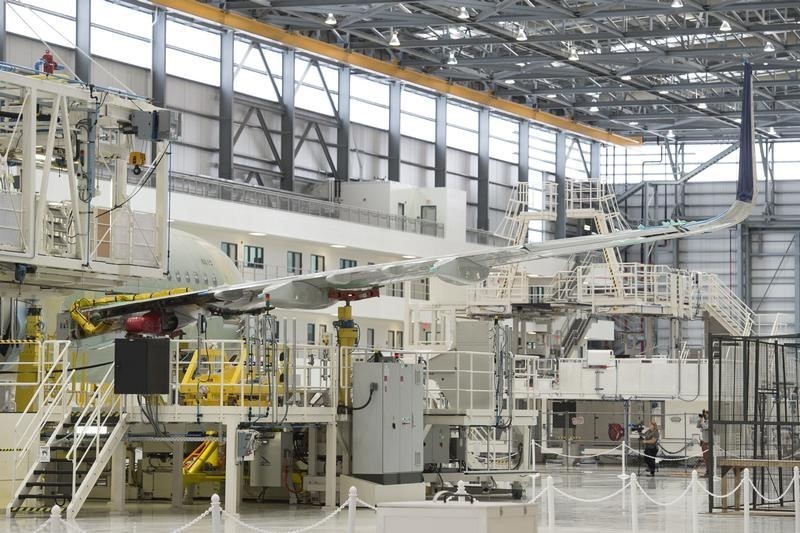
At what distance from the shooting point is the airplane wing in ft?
79.6

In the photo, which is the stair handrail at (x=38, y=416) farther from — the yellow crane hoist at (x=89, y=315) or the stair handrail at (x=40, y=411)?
the yellow crane hoist at (x=89, y=315)

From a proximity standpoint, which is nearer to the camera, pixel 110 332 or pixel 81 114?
pixel 81 114

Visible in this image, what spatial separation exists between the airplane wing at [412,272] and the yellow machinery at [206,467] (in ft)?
9.66

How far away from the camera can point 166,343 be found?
24.5 m

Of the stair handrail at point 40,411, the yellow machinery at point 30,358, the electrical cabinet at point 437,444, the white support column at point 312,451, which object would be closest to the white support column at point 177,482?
the white support column at point 312,451

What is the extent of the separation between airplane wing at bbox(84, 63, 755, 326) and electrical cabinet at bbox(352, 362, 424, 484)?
1.71 metres

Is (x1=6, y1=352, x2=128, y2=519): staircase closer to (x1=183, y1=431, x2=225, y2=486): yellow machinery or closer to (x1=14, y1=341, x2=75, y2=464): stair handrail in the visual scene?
(x1=14, y1=341, x2=75, y2=464): stair handrail

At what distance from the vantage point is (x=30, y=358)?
2772 cm

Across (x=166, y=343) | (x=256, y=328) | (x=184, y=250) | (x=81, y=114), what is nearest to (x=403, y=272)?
(x=256, y=328)

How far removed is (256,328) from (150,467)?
5444 mm

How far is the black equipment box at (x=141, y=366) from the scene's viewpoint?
79.9 feet

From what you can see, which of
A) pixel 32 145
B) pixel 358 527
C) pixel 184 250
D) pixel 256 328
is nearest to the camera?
pixel 358 527

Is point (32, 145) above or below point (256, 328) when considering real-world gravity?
above

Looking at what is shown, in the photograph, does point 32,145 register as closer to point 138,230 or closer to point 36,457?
point 138,230
